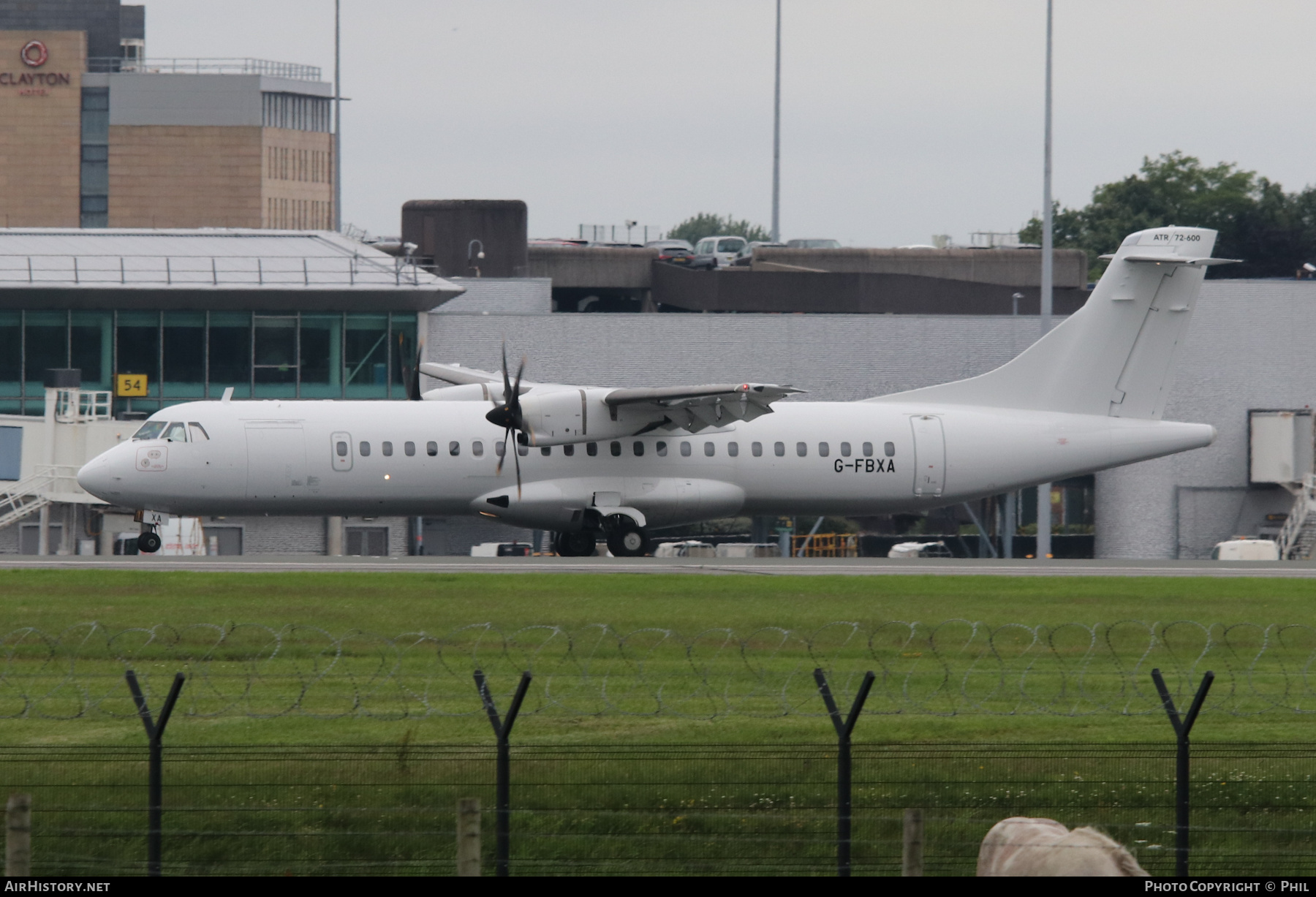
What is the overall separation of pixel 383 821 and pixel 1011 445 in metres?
25.7

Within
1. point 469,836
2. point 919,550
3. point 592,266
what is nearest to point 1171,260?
point 919,550

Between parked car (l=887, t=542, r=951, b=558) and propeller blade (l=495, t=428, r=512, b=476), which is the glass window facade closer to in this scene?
parked car (l=887, t=542, r=951, b=558)

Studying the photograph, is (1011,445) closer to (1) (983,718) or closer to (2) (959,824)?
(1) (983,718)

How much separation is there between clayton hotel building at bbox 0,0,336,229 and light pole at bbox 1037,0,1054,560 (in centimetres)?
9609

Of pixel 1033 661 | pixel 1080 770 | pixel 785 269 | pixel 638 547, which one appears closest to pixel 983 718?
pixel 1080 770

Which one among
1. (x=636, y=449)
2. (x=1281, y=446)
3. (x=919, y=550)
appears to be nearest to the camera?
(x=636, y=449)

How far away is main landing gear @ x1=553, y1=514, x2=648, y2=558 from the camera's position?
124ft

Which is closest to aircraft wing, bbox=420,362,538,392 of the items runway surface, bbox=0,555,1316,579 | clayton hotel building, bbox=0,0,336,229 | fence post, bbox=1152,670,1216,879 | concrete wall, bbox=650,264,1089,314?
runway surface, bbox=0,555,1316,579

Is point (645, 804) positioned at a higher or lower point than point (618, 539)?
lower

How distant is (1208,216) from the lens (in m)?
120

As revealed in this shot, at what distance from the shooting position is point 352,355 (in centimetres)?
5512

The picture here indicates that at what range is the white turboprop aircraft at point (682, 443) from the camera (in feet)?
118

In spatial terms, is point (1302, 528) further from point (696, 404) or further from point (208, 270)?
point (208, 270)

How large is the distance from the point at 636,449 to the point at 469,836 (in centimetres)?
2581
